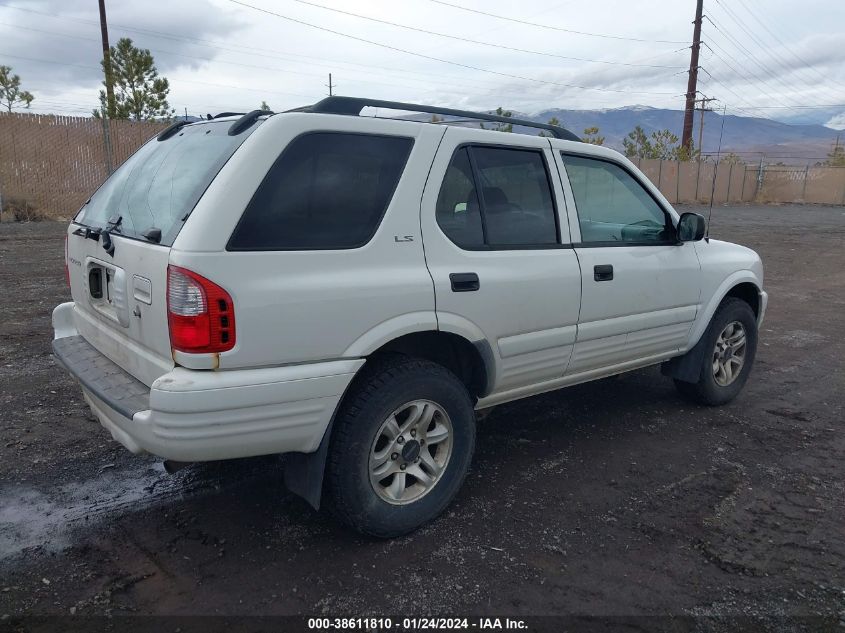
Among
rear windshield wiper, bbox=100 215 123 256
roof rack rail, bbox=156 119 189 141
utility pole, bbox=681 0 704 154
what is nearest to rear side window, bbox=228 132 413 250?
rear windshield wiper, bbox=100 215 123 256

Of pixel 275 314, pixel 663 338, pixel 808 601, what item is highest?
pixel 275 314

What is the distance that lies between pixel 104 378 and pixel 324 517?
1210 mm

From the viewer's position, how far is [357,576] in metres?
2.78

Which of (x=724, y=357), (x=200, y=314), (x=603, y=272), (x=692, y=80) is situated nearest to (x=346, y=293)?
(x=200, y=314)

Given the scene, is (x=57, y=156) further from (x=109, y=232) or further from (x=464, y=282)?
(x=464, y=282)

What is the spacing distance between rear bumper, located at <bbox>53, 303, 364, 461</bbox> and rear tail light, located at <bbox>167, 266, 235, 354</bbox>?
11cm

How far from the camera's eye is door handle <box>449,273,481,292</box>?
10.2ft

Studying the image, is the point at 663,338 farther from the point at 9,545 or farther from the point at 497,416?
the point at 9,545

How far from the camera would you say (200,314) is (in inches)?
96.5

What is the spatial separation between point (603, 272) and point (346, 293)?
170cm

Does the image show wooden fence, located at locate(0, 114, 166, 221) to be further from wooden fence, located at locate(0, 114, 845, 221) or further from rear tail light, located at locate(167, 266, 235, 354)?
rear tail light, located at locate(167, 266, 235, 354)

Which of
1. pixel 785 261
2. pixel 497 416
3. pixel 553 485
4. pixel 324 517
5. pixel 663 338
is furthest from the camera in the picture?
pixel 785 261

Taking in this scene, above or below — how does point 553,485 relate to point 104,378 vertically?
below

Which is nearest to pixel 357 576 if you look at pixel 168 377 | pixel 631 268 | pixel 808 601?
pixel 168 377
